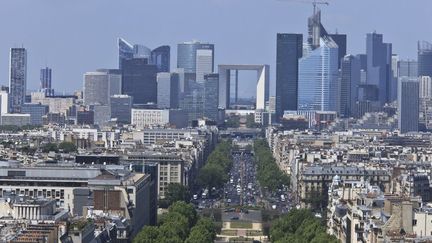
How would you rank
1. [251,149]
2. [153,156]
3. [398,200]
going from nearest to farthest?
1. [398,200]
2. [153,156]
3. [251,149]

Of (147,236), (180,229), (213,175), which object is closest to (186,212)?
(180,229)

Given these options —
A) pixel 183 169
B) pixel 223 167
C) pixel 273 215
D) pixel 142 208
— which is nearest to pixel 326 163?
pixel 183 169

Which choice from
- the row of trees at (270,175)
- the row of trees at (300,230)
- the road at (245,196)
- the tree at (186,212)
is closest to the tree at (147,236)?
the row of trees at (300,230)

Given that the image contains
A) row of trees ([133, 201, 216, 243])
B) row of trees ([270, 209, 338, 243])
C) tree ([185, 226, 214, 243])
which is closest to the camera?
row of trees ([133, 201, 216, 243])

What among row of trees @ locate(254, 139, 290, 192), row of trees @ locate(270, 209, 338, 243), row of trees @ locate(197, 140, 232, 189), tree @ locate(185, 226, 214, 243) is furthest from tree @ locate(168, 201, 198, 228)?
row of trees @ locate(197, 140, 232, 189)

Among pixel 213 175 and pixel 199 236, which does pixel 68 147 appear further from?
pixel 199 236

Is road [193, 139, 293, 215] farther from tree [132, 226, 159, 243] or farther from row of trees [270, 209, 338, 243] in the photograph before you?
tree [132, 226, 159, 243]

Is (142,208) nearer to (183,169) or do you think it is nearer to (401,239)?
(401,239)
